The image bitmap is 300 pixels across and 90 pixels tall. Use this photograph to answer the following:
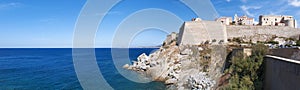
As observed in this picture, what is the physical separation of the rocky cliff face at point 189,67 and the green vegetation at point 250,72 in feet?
11.1

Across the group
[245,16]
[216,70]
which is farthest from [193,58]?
[245,16]

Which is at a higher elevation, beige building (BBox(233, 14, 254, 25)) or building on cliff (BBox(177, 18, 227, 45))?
beige building (BBox(233, 14, 254, 25))

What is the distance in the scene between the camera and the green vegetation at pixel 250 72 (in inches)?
454

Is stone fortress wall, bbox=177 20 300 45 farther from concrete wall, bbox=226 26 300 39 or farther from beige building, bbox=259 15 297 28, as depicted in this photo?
beige building, bbox=259 15 297 28

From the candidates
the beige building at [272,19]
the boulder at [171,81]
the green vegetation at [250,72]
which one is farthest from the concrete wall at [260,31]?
the green vegetation at [250,72]

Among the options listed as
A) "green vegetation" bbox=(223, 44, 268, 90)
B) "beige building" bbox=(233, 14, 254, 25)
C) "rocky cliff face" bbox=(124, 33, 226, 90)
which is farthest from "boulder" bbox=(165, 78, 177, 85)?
"beige building" bbox=(233, 14, 254, 25)

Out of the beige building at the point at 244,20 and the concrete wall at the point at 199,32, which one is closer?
the concrete wall at the point at 199,32

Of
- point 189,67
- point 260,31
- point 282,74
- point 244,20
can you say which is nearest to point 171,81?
point 189,67

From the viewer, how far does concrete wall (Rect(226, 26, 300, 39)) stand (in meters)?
26.8

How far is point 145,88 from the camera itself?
18906 millimetres

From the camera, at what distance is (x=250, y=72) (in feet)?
40.1

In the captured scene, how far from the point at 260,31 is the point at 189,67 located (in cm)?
1092

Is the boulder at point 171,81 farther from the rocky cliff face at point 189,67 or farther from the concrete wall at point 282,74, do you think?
the concrete wall at point 282,74

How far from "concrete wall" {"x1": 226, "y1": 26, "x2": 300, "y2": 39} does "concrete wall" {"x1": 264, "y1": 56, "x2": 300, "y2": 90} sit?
17.6 m
